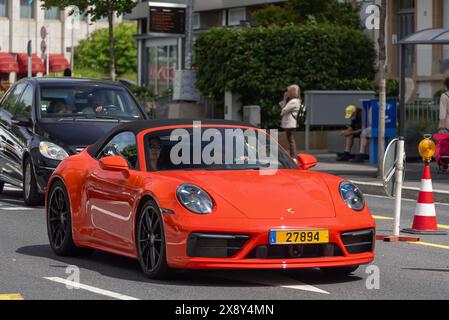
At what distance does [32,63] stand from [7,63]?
1.87m

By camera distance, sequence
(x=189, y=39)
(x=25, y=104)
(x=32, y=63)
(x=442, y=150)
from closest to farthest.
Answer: (x=25, y=104), (x=442, y=150), (x=189, y=39), (x=32, y=63)

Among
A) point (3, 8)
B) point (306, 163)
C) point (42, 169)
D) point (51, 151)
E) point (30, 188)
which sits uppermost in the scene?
point (3, 8)

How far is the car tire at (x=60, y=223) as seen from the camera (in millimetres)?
12164

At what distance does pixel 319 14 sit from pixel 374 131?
10871 millimetres

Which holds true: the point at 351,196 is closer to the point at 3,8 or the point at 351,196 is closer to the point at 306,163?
the point at 306,163

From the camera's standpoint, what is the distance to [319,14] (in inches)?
1501

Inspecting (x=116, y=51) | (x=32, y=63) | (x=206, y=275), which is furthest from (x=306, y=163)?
(x=32, y=63)

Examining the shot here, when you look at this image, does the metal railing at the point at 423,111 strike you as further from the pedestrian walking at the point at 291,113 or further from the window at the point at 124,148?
the window at the point at 124,148

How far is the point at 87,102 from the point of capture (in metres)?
18.9

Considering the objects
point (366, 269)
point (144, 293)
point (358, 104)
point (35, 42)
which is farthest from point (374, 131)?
point (35, 42)

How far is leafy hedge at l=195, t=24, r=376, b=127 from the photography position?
3412cm

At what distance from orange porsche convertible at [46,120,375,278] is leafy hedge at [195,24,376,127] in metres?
22.0

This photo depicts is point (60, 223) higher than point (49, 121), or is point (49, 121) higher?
point (49, 121)

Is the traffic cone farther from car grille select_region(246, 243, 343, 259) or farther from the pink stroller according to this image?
the pink stroller
